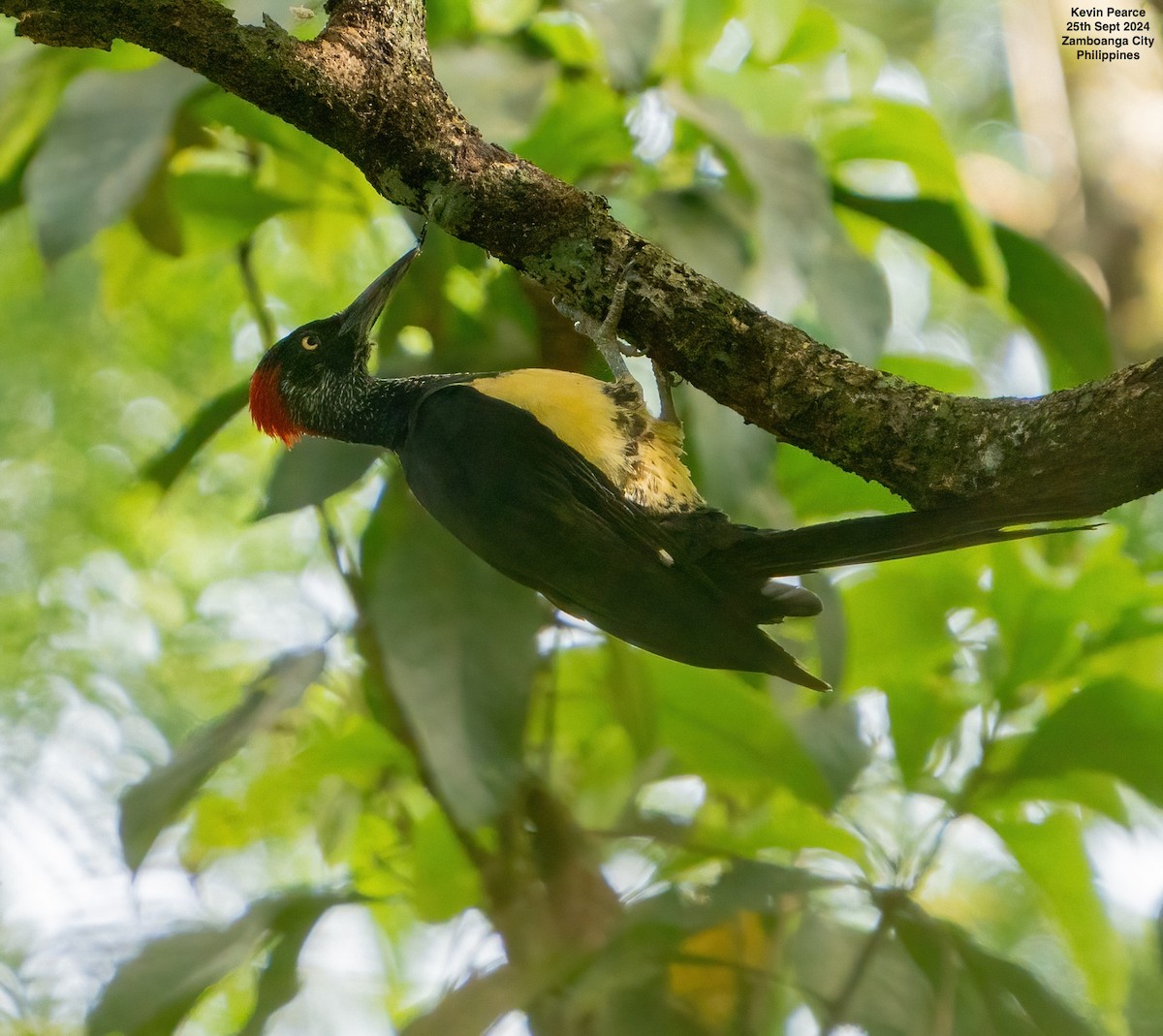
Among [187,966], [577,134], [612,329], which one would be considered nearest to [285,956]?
[187,966]

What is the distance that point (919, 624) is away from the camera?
3148 millimetres

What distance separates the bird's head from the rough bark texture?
3.56 ft

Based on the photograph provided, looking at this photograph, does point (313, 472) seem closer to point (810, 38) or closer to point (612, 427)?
point (612, 427)

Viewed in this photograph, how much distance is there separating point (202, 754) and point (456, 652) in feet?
2.08

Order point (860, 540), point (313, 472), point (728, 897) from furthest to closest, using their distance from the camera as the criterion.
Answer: point (313, 472), point (728, 897), point (860, 540)

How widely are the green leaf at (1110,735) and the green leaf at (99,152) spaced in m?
2.54

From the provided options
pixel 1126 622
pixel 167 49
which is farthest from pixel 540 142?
pixel 1126 622

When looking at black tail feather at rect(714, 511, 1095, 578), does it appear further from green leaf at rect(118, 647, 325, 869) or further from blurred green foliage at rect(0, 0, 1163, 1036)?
green leaf at rect(118, 647, 325, 869)

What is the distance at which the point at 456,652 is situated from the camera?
8.54 feet

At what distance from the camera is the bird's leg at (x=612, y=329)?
1.90 meters

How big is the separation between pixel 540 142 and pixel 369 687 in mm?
1534

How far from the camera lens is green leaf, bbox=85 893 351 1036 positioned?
2.60 m

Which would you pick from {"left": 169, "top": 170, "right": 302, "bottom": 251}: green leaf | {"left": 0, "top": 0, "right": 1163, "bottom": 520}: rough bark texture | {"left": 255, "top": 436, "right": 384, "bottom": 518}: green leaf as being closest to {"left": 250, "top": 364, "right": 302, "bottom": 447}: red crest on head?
{"left": 255, "top": 436, "right": 384, "bottom": 518}: green leaf

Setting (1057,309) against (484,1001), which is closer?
(484,1001)
